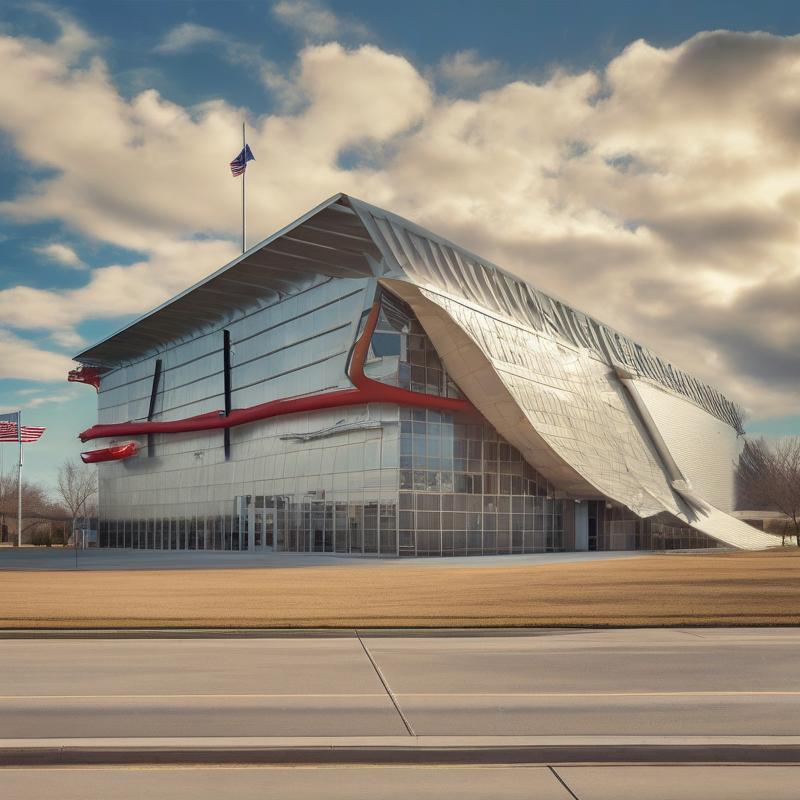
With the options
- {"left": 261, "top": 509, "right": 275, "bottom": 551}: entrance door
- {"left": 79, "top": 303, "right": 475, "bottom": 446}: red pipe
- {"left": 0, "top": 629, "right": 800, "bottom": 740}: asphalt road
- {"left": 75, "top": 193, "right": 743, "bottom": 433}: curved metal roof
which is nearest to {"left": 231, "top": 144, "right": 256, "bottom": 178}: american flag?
{"left": 75, "top": 193, "right": 743, "bottom": 433}: curved metal roof

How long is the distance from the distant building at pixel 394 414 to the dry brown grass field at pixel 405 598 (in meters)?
14.4

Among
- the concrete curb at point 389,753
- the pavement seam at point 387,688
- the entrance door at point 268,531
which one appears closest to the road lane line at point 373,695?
the pavement seam at point 387,688

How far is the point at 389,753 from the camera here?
7449mm

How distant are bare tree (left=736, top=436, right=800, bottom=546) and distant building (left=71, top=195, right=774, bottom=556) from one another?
2800cm

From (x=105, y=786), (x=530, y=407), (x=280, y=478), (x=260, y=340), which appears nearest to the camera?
(x=105, y=786)

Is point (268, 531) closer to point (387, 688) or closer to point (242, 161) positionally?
point (242, 161)

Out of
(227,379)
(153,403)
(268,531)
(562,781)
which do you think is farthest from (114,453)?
(562,781)

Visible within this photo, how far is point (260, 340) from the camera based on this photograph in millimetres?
56688

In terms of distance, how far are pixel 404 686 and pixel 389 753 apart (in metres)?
3.01

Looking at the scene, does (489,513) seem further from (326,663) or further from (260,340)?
(326,663)

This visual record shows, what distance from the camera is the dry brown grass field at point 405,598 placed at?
1692 centimetres

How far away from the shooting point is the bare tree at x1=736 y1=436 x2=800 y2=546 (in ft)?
297

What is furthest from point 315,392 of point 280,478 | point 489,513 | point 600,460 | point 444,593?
point 444,593

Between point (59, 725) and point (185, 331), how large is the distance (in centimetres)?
5958
